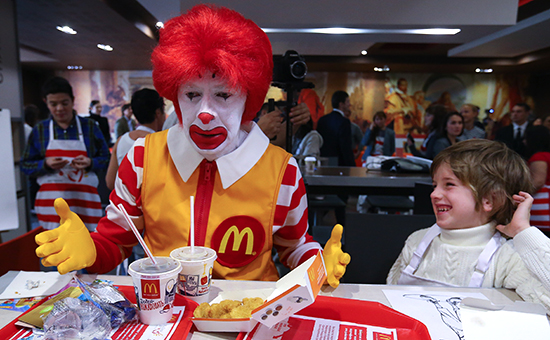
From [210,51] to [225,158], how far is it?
0.30 m

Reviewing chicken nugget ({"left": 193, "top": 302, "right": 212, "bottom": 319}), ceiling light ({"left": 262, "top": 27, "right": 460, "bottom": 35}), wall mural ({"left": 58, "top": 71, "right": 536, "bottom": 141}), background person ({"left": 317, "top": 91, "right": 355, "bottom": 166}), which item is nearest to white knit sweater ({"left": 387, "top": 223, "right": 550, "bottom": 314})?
chicken nugget ({"left": 193, "top": 302, "right": 212, "bottom": 319})

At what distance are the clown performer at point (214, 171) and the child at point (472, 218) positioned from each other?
42cm

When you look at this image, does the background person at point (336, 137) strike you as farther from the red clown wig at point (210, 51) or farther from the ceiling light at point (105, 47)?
the ceiling light at point (105, 47)

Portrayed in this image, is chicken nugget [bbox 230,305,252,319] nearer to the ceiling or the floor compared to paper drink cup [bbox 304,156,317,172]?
nearer to the floor

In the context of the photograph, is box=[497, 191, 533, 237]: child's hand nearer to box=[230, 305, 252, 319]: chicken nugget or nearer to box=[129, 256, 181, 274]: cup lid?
box=[230, 305, 252, 319]: chicken nugget

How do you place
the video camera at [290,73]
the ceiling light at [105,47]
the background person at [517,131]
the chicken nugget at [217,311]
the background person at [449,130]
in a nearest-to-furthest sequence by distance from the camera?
the chicken nugget at [217,311] < the video camera at [290,73] < the background person at [449,130] < the background person at [517,131] < the ceiling light at [105,47]

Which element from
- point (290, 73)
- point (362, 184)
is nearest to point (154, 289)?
point (290, 73)

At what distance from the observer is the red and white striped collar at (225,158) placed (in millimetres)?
1027

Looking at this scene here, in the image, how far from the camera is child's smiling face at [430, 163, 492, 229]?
109 centimetres

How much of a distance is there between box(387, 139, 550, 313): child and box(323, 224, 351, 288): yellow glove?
0.35 m

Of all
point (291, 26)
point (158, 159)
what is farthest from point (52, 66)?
point (158, 159)

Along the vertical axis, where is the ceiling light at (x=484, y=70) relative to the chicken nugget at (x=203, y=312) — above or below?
above

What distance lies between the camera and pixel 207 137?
3.22 ft

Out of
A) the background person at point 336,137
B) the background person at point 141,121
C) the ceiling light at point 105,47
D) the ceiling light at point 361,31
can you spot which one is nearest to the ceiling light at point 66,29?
the ceiling light at point 105,47
